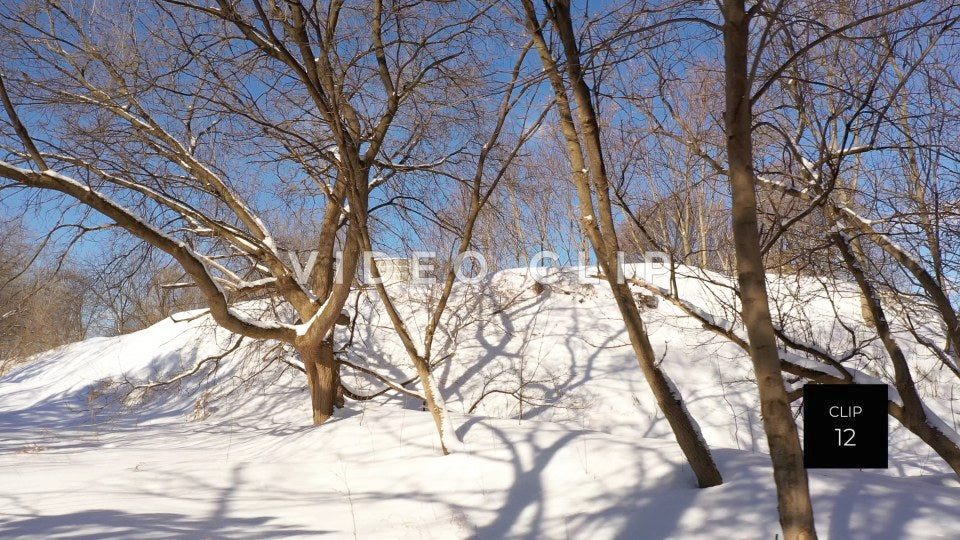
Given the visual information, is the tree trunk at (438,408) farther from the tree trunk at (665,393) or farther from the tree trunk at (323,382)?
the tree trunk at (323,382)

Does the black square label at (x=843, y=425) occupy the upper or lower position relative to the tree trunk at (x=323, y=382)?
upper

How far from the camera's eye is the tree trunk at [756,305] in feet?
8.14

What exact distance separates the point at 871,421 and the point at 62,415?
12442mm

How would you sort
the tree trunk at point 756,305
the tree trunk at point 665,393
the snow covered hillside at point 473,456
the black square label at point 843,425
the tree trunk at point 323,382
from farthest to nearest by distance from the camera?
the tree trunk at point 323,382 < the tree trunk at point 665,393 < the snow covered hillside at point 473,456 < the black square label at point 843,425 < the tree trunk at point 756,305

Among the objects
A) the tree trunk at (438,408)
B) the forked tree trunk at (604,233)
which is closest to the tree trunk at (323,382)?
the tree trunk at (438,408)

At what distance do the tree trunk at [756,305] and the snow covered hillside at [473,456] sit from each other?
82 centimetres

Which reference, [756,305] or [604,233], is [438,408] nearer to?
[604,233]

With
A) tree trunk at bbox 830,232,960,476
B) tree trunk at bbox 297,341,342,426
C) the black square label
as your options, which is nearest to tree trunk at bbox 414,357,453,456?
tree trunk at bbox 297,341,342,426

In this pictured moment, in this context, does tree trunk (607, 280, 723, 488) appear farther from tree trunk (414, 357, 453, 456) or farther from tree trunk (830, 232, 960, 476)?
tree trunk (414, 357, 453, 456)

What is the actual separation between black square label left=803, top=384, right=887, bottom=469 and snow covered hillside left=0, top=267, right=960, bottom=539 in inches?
25.7

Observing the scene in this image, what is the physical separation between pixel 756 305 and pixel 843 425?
2.21 feet

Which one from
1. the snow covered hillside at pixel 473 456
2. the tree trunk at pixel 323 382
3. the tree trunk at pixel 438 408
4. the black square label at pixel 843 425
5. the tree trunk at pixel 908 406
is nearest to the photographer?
the black square label at pixel 843 425

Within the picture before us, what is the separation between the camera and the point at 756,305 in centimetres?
256

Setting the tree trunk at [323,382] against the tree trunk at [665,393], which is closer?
the tree trunk at [665,393]
